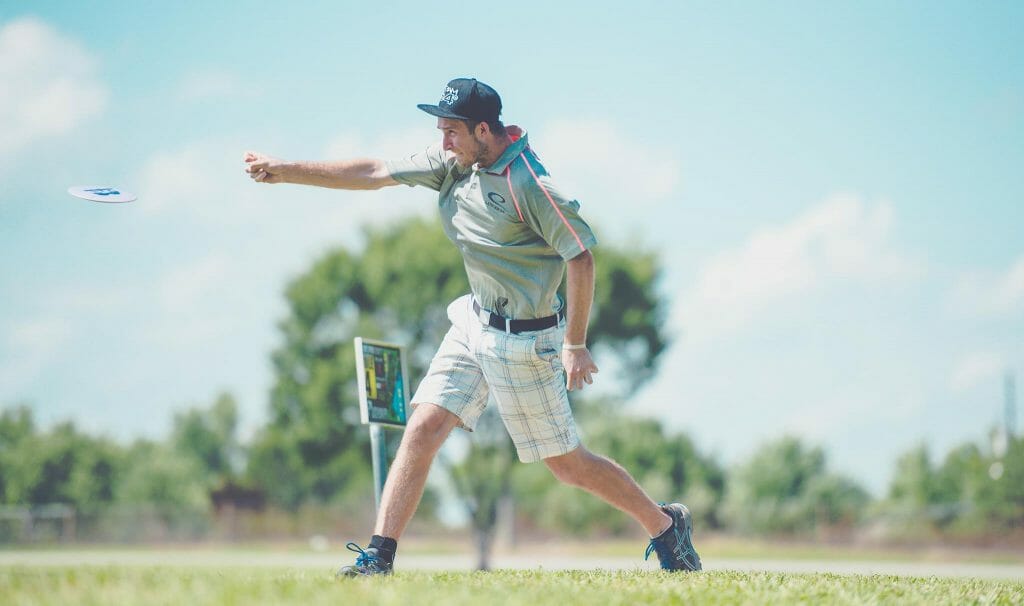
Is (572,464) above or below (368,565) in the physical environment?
above

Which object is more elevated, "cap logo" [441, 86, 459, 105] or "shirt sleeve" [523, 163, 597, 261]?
"cap logo" [441, 86, 459, 105]

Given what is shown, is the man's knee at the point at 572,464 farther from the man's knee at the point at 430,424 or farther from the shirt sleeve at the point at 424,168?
the shirt sleeve at the point at 424,168

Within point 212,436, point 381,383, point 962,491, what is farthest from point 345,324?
point 212,436

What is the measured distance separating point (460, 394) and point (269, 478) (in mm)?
49830

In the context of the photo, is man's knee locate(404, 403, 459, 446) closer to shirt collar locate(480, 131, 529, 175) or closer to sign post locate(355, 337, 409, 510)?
sign post locate(355, 337, 409, 510)

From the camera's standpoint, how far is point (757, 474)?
63.2m

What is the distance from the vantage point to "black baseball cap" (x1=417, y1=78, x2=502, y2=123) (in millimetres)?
5707

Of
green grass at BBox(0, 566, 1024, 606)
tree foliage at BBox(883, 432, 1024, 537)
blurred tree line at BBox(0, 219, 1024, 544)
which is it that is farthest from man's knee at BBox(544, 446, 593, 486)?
tree foliage at BBox(883, 432, 1024, 537)

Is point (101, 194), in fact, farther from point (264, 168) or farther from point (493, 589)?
point (493, 589)

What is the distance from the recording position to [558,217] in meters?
5.58

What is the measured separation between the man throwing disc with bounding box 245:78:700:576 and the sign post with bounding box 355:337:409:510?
2.78ft

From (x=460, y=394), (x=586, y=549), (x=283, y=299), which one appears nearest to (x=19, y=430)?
(x=283, y=299)

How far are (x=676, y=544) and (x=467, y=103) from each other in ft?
9.45

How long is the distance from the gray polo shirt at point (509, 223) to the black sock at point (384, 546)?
1.32 metres
